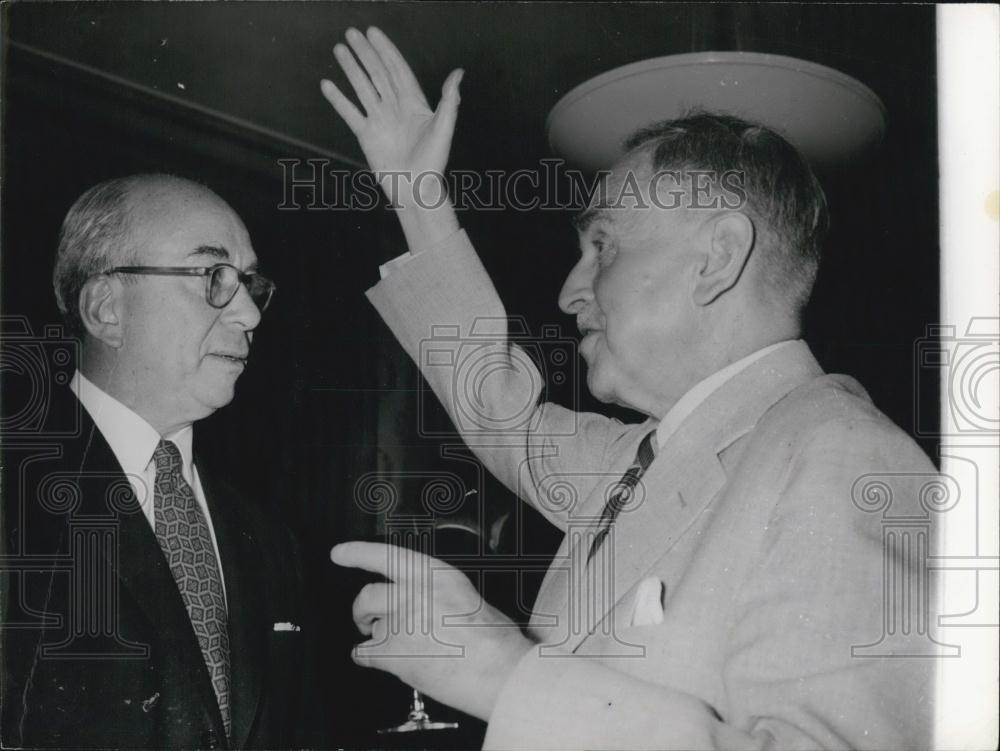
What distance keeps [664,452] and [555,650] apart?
378mm

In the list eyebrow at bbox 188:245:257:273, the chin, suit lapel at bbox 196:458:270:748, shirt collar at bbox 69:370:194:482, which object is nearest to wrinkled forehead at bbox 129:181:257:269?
eyebrow at bbox 188:245:257:273

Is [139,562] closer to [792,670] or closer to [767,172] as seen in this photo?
[792,670]

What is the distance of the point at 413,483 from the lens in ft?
6.60

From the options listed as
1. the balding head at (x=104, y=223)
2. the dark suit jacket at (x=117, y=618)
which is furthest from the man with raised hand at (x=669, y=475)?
the balding head at (x=104, y=223)

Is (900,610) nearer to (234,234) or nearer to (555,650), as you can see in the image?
(555,650)

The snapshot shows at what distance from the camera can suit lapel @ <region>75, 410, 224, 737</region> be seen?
1.94m

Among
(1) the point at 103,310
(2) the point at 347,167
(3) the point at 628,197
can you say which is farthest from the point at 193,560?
(3) the point at 628,197

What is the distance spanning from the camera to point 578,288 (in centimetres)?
200

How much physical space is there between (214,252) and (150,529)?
0.52 m

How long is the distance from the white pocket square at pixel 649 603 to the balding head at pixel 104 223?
1.04m

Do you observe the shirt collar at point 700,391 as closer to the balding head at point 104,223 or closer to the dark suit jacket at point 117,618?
the dark suit jacket at point 117,618

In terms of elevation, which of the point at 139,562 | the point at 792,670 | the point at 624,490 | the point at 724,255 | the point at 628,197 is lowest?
the point at 792,670

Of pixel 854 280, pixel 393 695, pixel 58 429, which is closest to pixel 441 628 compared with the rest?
pixel 393 695

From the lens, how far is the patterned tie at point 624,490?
6.20ft
